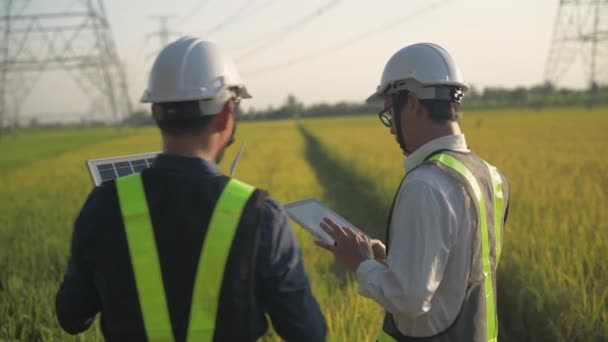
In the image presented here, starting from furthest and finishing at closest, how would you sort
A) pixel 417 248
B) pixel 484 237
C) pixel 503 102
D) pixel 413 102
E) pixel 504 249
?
pixel 503 102 < pixel 504 249 < pixel 413 102 < pixel 484 237 < pixel 417 248

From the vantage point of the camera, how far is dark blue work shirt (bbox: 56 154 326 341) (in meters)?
1.57

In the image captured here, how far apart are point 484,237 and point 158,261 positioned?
111 centimetres

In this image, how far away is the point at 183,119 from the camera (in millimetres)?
1655

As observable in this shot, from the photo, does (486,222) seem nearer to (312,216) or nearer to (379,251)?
(379,251)

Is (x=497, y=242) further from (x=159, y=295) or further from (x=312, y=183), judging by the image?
(x=312, y=183)

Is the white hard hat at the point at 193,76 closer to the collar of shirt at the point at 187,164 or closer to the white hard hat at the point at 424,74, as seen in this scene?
the collar of shirt at the point at 187,164

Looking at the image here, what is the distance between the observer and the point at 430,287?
1.82 metres

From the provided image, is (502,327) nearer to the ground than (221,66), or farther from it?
nearer to the ground

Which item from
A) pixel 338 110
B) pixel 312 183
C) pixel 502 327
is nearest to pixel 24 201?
pixel 312 183

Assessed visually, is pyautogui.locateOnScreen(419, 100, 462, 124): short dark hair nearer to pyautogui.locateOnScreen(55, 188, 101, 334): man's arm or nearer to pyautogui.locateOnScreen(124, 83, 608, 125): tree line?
pyautogui.locateOnScreen(55, 188, 101, 334): man's arm

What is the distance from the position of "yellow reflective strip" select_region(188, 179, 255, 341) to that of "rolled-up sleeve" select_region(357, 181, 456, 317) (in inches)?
21.8

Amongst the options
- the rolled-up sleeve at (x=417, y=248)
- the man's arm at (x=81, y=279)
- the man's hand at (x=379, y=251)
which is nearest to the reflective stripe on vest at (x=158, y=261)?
the man's arm at (x=81, y=279)

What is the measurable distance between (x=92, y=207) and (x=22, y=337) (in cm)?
289

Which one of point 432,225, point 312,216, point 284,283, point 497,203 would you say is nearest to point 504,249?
point 497,203
